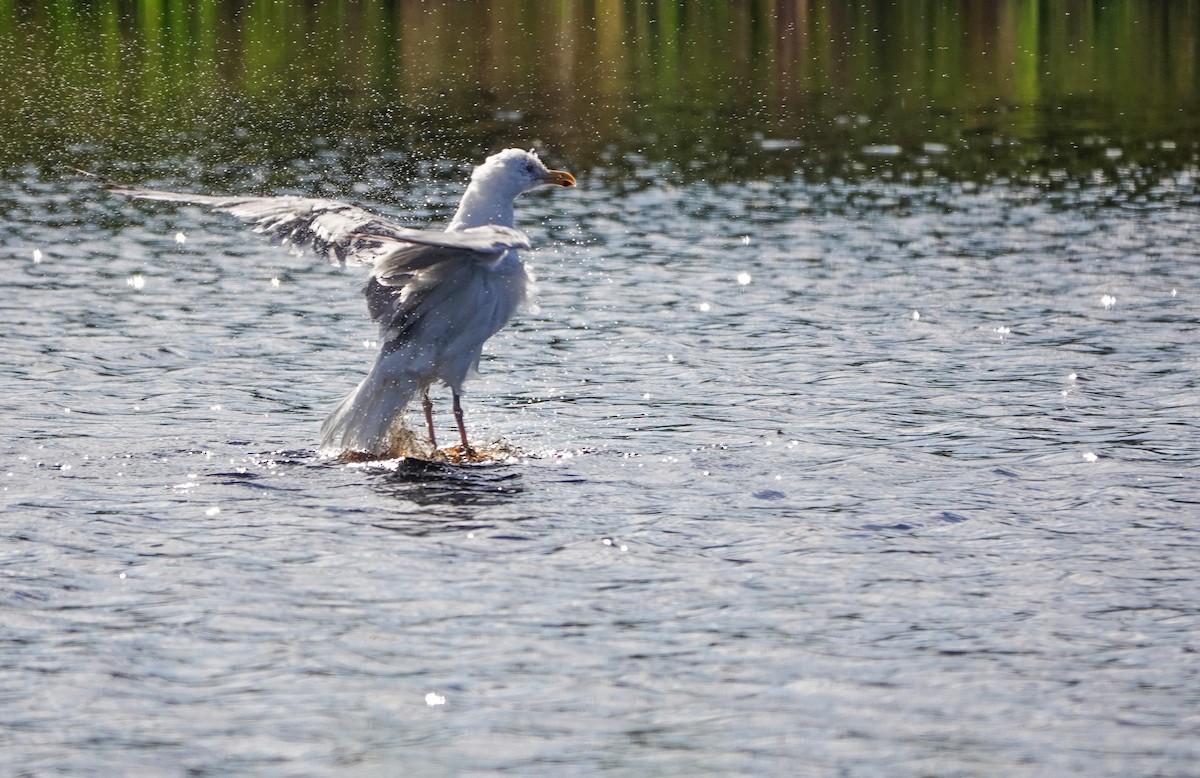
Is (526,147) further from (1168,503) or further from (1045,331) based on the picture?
(1168,503)

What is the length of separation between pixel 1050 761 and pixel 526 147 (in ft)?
87.6

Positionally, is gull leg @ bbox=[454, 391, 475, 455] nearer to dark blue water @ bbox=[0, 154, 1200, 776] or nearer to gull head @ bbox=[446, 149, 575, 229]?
dark blue water @ bbox=[0, 154, 1200, 776]

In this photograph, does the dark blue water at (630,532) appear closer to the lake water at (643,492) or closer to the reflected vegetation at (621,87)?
the lake water at (643,492)

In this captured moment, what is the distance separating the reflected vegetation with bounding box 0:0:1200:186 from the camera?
3284cm

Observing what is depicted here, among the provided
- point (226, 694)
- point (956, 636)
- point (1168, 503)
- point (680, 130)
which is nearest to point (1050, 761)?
point (956, 636)

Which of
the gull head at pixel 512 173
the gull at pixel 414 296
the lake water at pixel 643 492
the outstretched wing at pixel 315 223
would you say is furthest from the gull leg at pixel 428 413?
the gull head at pixel 512 173

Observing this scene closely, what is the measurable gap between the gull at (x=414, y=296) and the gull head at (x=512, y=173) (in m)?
0.01

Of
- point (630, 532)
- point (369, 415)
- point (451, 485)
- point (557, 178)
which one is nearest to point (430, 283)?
point (369, 415)

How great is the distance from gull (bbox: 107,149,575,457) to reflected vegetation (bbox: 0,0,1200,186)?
15561mm

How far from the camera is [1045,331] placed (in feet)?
62.4

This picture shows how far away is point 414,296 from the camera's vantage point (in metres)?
14.3

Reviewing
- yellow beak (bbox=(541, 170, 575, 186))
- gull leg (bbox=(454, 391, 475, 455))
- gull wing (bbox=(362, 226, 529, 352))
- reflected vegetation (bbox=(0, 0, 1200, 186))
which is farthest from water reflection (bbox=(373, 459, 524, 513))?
reflected vegetation (bbox=(0, 0, 1200, 186))

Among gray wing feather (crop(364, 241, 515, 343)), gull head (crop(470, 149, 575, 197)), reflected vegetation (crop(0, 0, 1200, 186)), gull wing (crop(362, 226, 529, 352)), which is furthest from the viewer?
reflected vegetation (crop(0, 0, 1200, 186))

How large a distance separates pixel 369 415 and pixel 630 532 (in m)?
3.15
